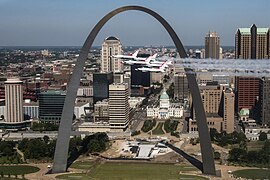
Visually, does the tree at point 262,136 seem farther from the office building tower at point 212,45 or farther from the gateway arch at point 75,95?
the office building tower at point 212,45

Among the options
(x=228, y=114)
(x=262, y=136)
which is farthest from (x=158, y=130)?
(x=262, y=136)

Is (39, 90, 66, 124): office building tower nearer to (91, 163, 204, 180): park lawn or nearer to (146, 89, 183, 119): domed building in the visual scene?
(146, 89, 183, 119): domed building

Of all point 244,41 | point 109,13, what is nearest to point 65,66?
point 244,41

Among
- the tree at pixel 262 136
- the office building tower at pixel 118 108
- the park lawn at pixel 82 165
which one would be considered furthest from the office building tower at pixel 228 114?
the park lawn at pixel 82 165

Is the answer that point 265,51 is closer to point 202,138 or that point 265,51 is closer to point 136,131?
point 136,131

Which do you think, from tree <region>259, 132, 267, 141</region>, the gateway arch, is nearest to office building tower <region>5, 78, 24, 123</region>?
tree <region>259, 132, 267, 141</region>

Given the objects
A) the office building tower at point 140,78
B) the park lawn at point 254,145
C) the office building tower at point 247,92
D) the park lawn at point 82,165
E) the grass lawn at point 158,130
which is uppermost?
the office building tower at point 140,78

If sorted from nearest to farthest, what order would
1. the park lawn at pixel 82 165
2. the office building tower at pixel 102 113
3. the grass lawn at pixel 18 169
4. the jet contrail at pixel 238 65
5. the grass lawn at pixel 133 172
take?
the jet contrail at pixel 238 65 < the grass lawn at pixel 133 172 < the grass lawn at pixel 18 169 < the park lawn at pixel 82 165 < the office building tower at pixel 102 113
